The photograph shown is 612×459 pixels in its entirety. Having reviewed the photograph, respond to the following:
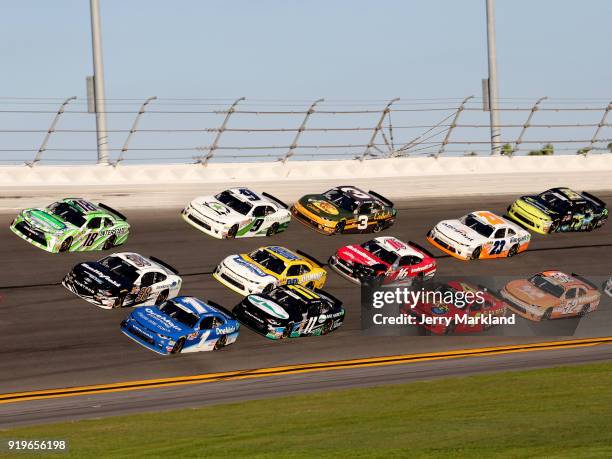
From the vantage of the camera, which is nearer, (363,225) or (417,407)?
(417,407)

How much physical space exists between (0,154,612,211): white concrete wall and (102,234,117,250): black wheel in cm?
465

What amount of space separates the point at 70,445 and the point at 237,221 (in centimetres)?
1844

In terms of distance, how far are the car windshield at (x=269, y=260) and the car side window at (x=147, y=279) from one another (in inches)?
138

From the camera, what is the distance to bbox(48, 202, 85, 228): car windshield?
35.9 meters

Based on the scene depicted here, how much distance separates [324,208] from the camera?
40.5 metres

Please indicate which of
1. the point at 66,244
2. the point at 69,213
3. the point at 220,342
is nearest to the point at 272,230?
the point at 69,213

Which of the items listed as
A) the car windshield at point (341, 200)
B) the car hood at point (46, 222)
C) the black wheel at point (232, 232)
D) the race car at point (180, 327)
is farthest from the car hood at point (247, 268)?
the car windshield at point (341, 200)

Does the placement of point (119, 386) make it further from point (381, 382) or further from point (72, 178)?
point (72, 178)

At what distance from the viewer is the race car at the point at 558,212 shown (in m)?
43.2

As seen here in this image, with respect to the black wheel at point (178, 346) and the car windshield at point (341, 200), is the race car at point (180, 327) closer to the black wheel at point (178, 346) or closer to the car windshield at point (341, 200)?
the black wheel at point (178, 346)

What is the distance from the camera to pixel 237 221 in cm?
3862

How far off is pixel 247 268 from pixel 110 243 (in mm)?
5041

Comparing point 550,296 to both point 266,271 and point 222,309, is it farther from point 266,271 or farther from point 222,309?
point 222,309

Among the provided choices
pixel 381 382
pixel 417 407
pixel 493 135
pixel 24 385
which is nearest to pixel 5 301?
pixel 24 385
